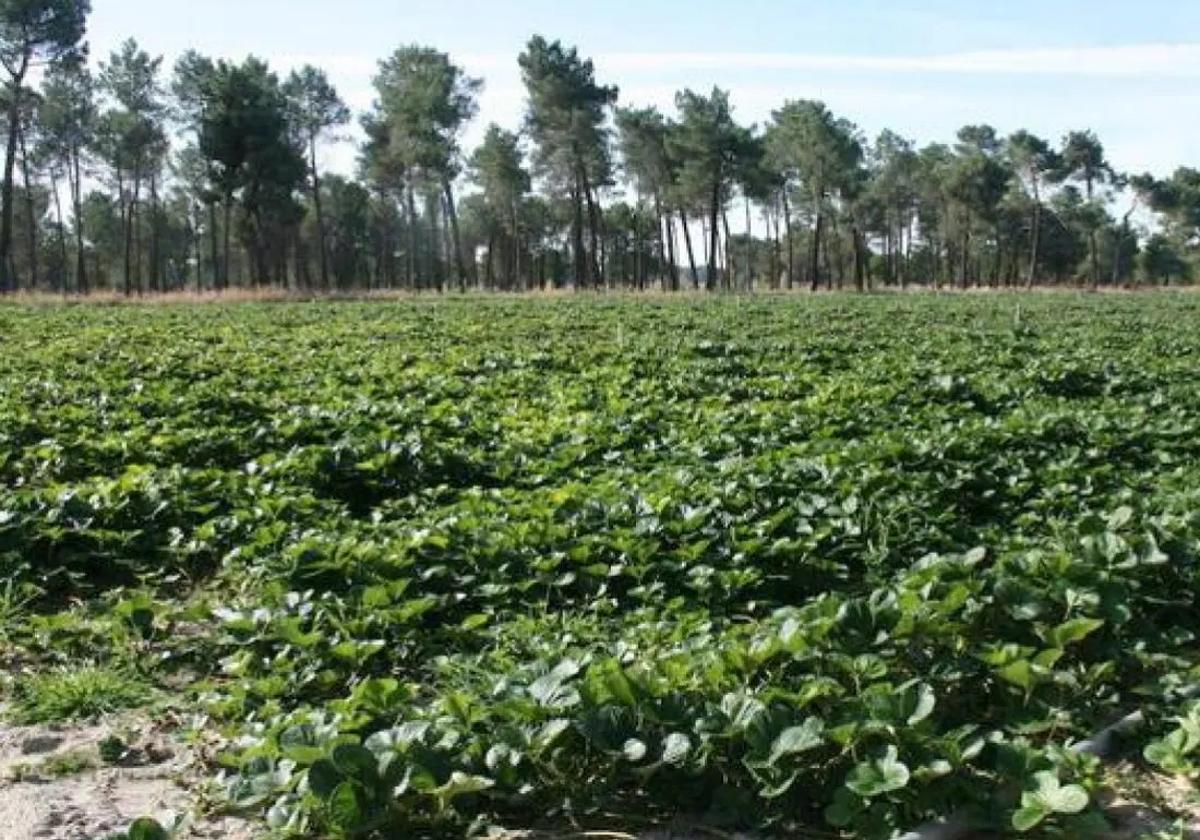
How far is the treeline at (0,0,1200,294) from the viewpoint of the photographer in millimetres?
51938

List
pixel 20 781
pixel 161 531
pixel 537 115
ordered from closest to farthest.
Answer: pixel 20 781 < pixel 161 531 < pixel 537 115

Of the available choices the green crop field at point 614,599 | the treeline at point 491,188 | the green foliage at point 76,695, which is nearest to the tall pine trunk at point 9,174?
the treeline at point 491,188

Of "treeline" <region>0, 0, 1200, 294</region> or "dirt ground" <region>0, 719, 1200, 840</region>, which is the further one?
"treeline" <region>0, 0, 1200, 294</region>

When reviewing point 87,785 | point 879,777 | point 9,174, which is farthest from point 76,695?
point 9,174

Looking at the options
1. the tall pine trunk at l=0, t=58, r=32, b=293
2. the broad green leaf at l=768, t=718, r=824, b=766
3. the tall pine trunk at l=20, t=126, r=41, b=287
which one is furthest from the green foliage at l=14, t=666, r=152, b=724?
the tall pine trunk at l=20, t=126, r=41, b=287

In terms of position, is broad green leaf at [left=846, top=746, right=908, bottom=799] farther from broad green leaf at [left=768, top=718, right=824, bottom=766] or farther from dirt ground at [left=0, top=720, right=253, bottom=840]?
dirt ground at [left=0, top=720, right=253, bottom=840]

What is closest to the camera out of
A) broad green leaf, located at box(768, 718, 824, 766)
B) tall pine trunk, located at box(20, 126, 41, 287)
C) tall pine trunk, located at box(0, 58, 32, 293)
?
broad green leaf, located at box(768, 718, 824, 766)

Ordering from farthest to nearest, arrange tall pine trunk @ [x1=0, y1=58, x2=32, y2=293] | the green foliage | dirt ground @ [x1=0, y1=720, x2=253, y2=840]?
tall pine trunk @ [x1=0, y1=58, x2=32, y2=293] < the green foliage < dirt ground @ [x1=0, y1=720, x2=253, y2=840]

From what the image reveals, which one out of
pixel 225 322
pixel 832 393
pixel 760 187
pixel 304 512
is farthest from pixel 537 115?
pixel 304 512

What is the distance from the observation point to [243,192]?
50.2m

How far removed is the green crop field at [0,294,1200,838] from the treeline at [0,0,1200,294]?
4170 centimetres

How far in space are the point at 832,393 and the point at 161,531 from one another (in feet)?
22.4

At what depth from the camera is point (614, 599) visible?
5.20 m

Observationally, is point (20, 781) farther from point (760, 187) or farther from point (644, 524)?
point (760, 187)
